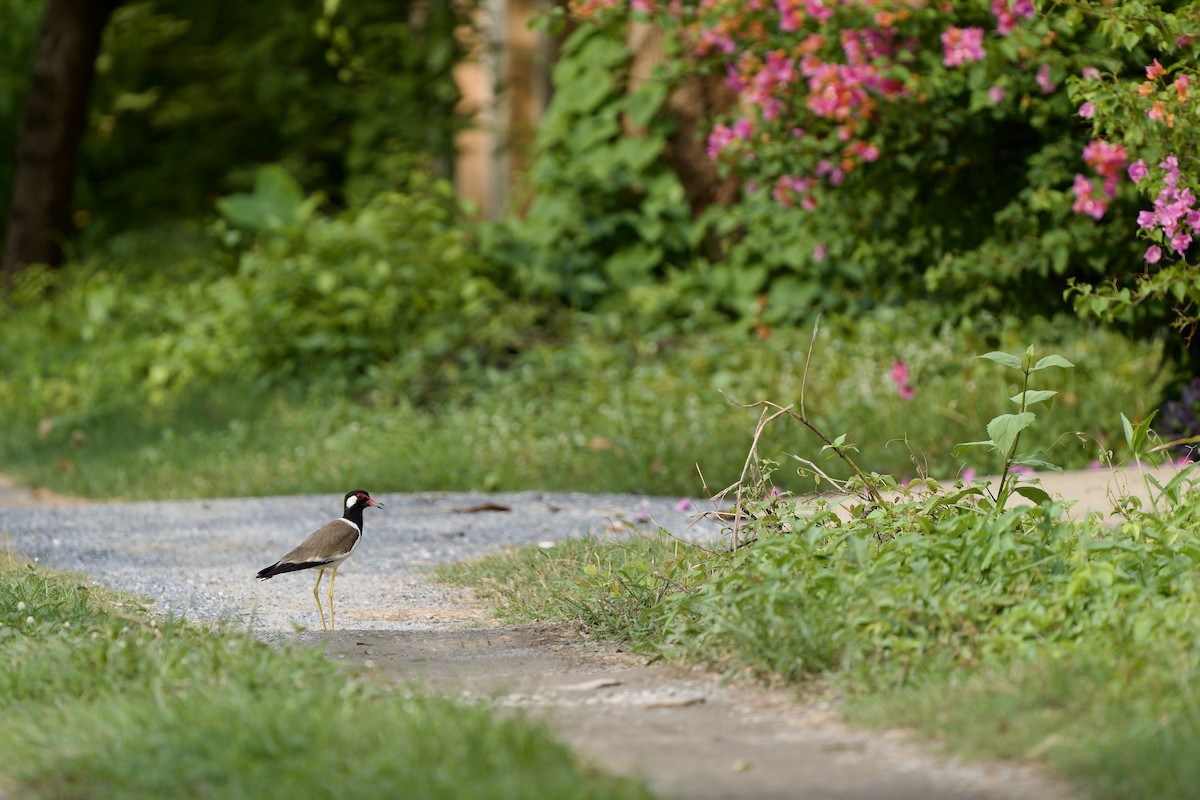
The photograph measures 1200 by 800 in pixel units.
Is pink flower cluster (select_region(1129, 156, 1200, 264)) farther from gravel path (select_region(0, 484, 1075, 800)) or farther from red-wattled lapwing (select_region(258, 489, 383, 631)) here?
red-wattled lapwing (select_region(258, 489, 383, 631))

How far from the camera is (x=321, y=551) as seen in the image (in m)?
4.69

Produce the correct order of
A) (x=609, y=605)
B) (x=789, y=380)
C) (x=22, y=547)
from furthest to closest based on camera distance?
(x=789, y=380) → (x=22, y=547) → (x=609, y=605)

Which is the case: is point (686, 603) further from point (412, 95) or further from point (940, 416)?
point (412, 95)

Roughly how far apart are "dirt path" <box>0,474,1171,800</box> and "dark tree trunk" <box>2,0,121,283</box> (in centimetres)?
656

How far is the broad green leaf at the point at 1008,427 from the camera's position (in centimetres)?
438

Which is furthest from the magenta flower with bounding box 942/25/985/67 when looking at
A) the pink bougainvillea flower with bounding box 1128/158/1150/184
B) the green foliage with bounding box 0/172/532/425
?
the green foliage with bounding box 0/172/532/425

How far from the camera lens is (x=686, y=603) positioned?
4312 millimetres

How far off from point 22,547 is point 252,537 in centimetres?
91

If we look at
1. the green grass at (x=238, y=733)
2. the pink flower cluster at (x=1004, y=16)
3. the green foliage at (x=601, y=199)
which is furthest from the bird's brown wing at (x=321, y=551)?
the green foliage at (x=601, y=199)

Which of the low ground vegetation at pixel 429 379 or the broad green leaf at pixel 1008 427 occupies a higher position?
the broad green leaf at pixel 1008 427

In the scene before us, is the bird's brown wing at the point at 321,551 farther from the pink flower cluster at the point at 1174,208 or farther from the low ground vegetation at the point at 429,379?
the low ground vegetation at the point at 429,379

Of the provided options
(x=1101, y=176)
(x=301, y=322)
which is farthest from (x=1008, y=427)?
(x=301, y=322)

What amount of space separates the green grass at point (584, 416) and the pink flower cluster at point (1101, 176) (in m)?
1.21

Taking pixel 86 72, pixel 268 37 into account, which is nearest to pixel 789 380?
pixel 86 72
